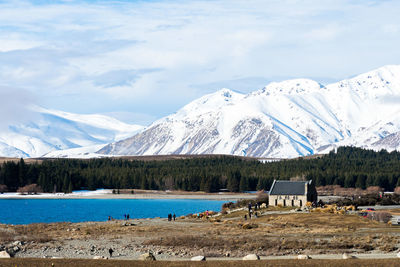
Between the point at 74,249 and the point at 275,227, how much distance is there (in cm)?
2584

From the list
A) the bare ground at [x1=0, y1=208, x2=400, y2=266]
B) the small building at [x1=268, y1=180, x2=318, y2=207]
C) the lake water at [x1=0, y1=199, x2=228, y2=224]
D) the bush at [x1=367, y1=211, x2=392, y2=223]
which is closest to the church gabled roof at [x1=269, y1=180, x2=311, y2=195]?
the small building at [x1=268, y1=180, x2=318, y2=207]

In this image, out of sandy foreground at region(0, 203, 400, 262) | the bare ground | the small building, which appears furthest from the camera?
the small building

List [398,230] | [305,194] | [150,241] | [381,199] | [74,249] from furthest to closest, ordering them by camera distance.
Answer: [381,199]
[305,194]
[398,230]
[150,241]
[74,249]

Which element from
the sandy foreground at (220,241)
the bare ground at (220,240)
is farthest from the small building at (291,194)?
the bare ground at (220,240)

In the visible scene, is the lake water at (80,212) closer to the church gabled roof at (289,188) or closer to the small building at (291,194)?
the small building at (291,194)

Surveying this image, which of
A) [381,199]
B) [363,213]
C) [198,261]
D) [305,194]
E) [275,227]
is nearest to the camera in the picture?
[198,261]

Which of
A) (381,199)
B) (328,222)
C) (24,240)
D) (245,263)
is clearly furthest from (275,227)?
(381,199)

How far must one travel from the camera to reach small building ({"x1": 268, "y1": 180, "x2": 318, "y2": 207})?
11312cm

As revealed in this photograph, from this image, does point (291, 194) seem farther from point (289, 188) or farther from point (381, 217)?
point (381, 217)

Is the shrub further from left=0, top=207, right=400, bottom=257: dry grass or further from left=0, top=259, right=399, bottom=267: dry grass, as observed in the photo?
left=0, top=259, right=399, bottom=267: dry grass

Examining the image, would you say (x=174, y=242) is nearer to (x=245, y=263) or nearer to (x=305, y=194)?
(x=245, y=263)

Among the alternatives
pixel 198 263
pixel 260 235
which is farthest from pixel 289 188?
pixel 198 263

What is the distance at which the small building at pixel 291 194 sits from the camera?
11312cm

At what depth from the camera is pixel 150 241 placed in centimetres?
6156
